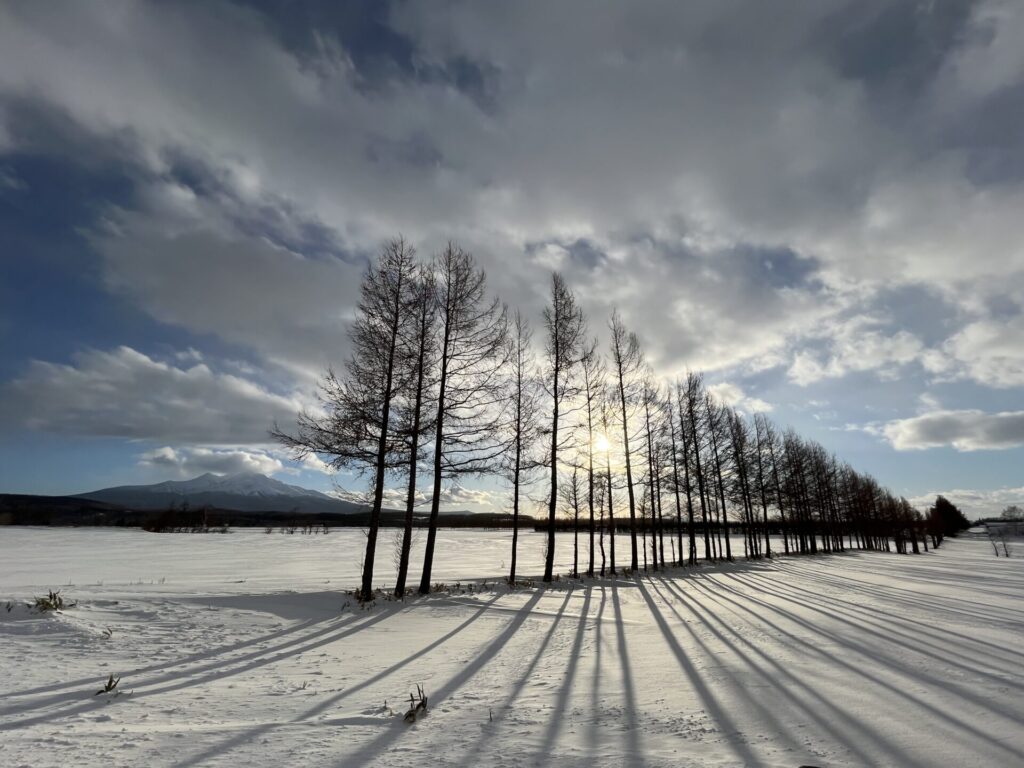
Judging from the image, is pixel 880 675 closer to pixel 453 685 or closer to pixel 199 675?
pixel 453 685

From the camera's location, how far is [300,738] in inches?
166

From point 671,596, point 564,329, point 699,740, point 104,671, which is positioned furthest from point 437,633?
point 564,329

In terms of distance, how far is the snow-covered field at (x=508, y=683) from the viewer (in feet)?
13.0

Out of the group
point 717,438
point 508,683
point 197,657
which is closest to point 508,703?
point 508,683

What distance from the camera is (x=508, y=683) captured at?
5.98 m

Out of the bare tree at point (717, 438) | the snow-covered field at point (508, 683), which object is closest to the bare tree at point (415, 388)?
the snow-covered field at point (508, 683)

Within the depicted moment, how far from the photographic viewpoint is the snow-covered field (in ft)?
13.0

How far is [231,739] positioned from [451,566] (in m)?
24.0

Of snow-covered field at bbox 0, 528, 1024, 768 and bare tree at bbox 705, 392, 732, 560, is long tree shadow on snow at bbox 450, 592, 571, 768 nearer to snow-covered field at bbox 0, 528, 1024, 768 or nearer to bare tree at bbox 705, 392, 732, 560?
snow-covered field at bbox 0, 528, 1024, 768

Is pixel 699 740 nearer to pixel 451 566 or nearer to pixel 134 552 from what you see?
pixel 451 566

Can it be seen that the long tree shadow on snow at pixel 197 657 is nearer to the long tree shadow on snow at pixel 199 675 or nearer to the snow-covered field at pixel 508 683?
the snow-covered field at pixel 508 683

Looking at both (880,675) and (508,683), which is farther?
(508,683)

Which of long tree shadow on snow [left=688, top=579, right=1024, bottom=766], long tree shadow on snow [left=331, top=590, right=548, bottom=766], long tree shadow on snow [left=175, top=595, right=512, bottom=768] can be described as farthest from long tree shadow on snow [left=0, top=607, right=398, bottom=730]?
long tree shadow on snow [left=688, top=579, right=1024, bottom=766]

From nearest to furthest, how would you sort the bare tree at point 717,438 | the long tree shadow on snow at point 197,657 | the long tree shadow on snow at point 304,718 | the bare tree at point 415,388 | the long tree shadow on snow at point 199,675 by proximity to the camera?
the long tree shadow on snow at point 304,718, the long tree shadow on snow at point 199,675, the long tree shadow on snow at point 197,657, the bare tree at point 415,388, the bare tree at point 717,438
